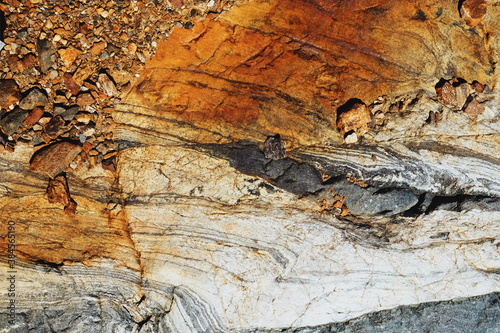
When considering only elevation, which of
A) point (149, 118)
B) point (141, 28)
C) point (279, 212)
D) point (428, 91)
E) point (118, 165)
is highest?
point (141, 28)

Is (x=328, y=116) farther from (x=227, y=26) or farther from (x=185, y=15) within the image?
(x=185, y=15)

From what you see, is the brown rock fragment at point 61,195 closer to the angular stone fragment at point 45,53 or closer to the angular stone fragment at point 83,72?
the angular stone fragment at point 83,72

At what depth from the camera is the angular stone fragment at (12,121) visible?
13.0 feet

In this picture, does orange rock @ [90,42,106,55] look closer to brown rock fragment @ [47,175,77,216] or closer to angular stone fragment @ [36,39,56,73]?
angular stone fragment @ [36,39,56,73]

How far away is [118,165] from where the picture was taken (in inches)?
160

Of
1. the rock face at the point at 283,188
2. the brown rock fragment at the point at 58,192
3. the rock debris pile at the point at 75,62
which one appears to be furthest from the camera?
the rock debris pile at the point at 75,62

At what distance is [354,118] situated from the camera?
4.05m

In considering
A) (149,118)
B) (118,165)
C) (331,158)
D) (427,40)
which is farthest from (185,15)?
(427,40)

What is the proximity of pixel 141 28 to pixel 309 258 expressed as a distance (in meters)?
2.86

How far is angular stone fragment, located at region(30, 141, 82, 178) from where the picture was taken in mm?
3949

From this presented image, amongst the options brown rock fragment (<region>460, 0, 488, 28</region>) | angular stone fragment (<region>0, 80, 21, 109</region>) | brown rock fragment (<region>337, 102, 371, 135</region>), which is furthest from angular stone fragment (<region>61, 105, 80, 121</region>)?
brown rock fragment (<region>460, 0, 488, 28</region>)

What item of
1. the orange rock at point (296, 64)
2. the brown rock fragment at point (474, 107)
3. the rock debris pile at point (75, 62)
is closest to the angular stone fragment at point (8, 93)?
the rock debris pile at point (75, 62)

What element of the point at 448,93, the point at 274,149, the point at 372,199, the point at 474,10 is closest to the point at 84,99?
the point at 274,149

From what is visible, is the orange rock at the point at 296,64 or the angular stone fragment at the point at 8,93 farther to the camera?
the orange rock at the point at 296,64
